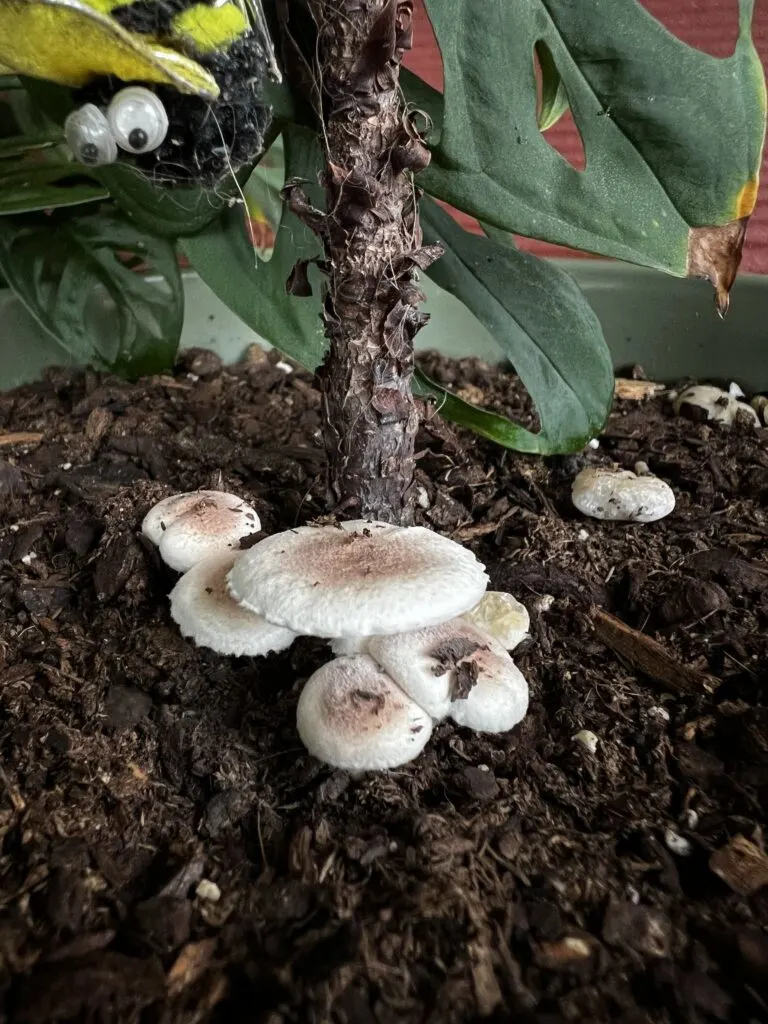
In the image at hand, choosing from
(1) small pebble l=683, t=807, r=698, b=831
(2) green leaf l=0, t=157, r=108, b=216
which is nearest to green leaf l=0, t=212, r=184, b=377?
(2) green leaf l=0, t=157, r=108, b=216

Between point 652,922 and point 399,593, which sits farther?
point 399,593

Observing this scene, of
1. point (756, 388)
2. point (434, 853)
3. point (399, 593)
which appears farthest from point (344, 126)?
point (756, 388)

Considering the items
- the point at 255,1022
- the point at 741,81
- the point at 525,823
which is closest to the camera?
the point at 255,1022

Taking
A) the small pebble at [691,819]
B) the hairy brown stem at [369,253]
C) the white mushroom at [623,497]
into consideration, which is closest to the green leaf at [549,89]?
the hairy brown stem at [369,253]

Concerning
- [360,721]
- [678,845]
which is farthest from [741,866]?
[360,721]

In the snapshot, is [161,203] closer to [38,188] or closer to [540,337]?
[38,188]

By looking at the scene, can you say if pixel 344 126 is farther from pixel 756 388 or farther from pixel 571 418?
pixel 756 388

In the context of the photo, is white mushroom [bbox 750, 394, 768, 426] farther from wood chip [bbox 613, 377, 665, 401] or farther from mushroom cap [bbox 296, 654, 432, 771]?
mushroom cap [bbox 296, 654, 432, 771]

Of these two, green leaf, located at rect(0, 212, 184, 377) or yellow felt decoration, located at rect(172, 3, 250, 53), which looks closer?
yellow felt decoration, located at rect(172, 3, 250, 53)
